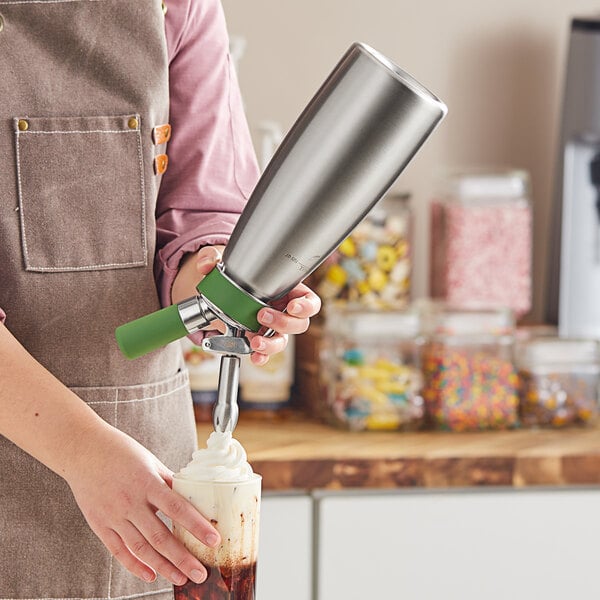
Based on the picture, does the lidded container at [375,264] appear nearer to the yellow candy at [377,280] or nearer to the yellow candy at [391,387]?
the yellow candy at [377,280]

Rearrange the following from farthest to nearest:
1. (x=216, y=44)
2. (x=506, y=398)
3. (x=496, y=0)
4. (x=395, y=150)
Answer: (x=496, y=0) → (x=506, y=398) → (x=216, y=44) → (x=395, y=150)

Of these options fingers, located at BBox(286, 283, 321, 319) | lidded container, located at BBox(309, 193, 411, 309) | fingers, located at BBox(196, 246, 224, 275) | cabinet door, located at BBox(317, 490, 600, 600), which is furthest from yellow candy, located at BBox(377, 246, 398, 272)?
fingers, located at BBox(286, 283, 321, 319)

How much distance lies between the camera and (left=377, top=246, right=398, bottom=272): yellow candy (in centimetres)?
158

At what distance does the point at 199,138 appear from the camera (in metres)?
0.94

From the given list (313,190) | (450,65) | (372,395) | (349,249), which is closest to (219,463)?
(313,190)

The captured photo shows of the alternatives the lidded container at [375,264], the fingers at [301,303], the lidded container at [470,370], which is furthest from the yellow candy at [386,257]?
the fingers at [301,303]

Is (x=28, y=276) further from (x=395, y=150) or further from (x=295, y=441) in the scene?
(x=295, y=441)

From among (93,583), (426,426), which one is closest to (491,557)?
(426,426)

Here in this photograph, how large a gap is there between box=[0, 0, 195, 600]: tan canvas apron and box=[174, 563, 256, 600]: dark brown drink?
0.77 feet

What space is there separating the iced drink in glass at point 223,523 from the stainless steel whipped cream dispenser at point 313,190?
7 centimetres

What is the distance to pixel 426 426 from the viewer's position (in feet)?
4.94

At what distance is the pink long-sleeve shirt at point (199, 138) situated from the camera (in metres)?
0.92

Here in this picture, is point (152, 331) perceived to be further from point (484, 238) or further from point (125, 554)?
point (484, 238)

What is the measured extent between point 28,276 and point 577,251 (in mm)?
1038
